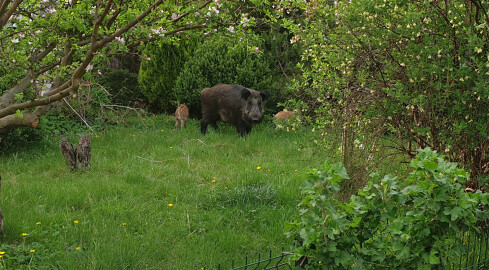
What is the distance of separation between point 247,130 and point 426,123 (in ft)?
20.4

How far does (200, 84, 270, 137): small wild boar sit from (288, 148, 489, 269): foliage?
6.94m

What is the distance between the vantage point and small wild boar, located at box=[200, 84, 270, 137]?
1036 cm

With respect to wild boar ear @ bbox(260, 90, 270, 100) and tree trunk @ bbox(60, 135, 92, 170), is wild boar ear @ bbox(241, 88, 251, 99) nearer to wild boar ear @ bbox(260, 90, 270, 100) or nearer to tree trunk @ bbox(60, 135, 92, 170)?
wild boar ear @ bbox(260, 90, 270, 100)

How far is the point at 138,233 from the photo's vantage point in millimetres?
5273

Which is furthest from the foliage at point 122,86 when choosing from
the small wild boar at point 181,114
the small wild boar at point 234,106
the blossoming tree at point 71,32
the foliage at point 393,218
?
the foliage at point 393,218

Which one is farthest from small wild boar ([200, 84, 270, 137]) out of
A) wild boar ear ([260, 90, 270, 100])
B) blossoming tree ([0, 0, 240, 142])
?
blossoming tree ([0, 0, 240, 142])

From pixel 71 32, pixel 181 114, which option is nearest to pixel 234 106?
pixel 181 114

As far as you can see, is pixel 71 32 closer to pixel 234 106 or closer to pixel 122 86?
pixel 234 106

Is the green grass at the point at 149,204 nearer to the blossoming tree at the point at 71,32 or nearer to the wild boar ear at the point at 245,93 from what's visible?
the blossoming tree at the point at 71,32

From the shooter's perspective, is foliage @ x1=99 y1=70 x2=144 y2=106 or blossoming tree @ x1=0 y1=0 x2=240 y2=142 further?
foliage @ x1=99 y1=70 x2=144 y2=106

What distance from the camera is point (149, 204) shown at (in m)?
6.08

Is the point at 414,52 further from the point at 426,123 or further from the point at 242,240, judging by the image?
the point at 242,240

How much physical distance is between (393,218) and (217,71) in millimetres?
8966

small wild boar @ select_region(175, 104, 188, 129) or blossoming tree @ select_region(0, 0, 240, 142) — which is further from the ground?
blossoming tree @ select_region(0, 0, 240, 142)
